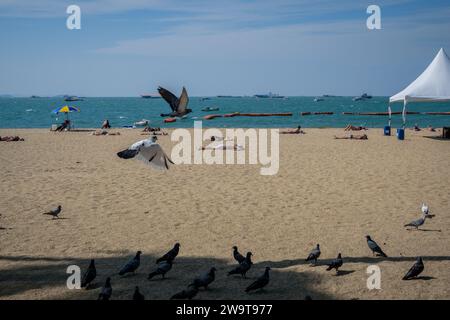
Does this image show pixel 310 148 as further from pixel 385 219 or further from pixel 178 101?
pixel 178 101

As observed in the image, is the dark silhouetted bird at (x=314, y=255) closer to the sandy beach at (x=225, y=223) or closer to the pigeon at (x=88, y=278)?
the sandy beach at (x=225, y=223)

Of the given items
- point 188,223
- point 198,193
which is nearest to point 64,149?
point 198,193

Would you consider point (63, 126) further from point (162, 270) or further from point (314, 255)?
point (314, 255)

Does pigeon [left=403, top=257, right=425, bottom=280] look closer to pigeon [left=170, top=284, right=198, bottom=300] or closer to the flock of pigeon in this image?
the flock of pigeon

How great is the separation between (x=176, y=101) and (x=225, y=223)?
408cm

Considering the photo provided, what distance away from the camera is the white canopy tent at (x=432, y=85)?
86.0ft

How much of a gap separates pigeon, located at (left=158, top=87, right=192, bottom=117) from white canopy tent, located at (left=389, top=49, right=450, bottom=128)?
72.8ft

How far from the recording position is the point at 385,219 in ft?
34.5

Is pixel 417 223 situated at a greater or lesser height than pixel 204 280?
greater

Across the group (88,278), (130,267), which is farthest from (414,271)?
(88,278)

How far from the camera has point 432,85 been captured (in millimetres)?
27078

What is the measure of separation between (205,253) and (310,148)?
16.3 meters

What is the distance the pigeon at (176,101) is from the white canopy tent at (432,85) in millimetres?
22196

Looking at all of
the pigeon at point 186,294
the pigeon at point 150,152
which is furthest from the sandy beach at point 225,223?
the pigeon at point 150,152
